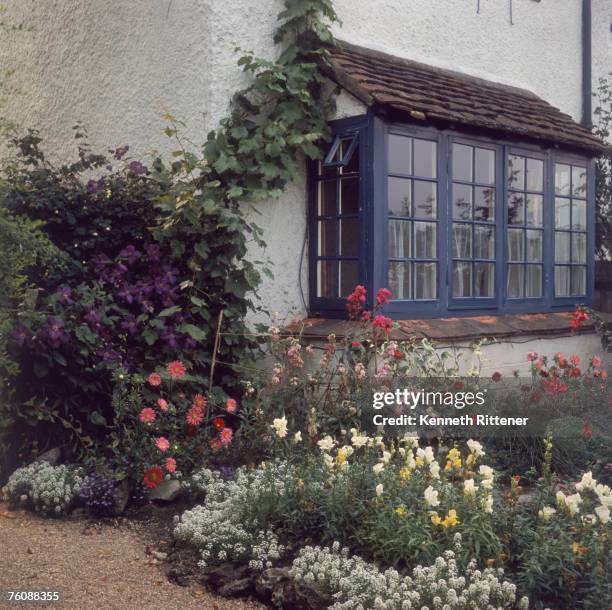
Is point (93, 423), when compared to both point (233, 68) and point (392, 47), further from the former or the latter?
point (392, 47)

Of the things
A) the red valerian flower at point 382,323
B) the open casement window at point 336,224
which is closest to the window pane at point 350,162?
the open casement window at point 336,224

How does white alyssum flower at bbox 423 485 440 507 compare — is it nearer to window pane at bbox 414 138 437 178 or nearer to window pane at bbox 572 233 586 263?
window pane at bbox 414 138 437 178

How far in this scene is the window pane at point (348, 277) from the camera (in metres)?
5.94

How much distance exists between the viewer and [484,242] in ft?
21.6

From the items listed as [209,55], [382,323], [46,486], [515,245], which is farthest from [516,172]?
[46,486]

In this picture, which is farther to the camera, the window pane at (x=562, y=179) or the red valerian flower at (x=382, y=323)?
the window pane at (x=562, y=179)

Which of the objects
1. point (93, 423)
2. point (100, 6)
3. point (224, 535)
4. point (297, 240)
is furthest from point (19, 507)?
point (100, 6)

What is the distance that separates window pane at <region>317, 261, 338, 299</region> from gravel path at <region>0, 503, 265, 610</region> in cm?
247

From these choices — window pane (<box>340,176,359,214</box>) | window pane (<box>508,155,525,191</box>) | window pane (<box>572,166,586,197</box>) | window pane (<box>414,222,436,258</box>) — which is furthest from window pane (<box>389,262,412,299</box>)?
window pane (<box>572,166,586,197</box>)

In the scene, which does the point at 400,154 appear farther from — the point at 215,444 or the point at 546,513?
the point at 546,513

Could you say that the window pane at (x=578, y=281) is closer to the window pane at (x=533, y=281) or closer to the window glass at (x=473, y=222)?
the window pane at (x=533, y=281)

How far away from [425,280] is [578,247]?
2287 millimetres

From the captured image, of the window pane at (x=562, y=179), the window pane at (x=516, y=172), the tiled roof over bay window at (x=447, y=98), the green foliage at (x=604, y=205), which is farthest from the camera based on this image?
the green foliage at (x=604, y=205)

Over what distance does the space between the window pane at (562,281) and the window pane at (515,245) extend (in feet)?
2.10
